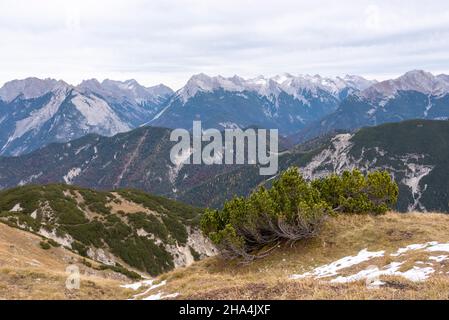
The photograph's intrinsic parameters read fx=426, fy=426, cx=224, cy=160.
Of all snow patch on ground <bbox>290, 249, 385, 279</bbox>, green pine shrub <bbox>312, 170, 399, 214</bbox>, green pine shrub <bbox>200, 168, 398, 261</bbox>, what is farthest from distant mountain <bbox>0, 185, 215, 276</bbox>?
snow patch on ground <bbox>290, 249, 385, 279</bbox>

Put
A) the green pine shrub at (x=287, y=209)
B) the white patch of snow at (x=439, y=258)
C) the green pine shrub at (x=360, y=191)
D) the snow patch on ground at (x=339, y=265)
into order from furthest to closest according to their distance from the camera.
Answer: the green pine shrub at (x=360, y=191)
the green pine shrub at (x=287, y=209)
the snow patch on ground at (x=339, y=265)
the white patch of snow at (x=439, y=258)

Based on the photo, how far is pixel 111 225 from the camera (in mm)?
110500

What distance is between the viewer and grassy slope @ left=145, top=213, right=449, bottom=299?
51.8ft

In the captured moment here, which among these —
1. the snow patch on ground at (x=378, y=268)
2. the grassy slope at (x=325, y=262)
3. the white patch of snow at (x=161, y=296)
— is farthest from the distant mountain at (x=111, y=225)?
the white patch of snow at (x=161, y=296)

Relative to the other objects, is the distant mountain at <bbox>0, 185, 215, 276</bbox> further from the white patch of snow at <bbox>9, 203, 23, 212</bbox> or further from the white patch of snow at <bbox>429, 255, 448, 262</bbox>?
the white patch of snow at <bbox>429, 255, 448, 262</bbox>

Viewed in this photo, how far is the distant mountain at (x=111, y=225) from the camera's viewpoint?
94.1 metres

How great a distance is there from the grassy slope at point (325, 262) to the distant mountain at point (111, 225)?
61.6 metres

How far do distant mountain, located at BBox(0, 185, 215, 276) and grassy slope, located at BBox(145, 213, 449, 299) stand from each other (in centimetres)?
6163

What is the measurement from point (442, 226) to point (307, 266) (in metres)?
11.0

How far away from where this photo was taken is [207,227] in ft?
116

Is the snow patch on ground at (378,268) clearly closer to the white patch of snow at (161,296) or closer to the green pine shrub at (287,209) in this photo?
the green pine shrub at (287,209)

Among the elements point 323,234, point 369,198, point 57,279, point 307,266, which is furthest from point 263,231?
point 57,279

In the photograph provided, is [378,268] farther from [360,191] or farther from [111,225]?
[111,225]
